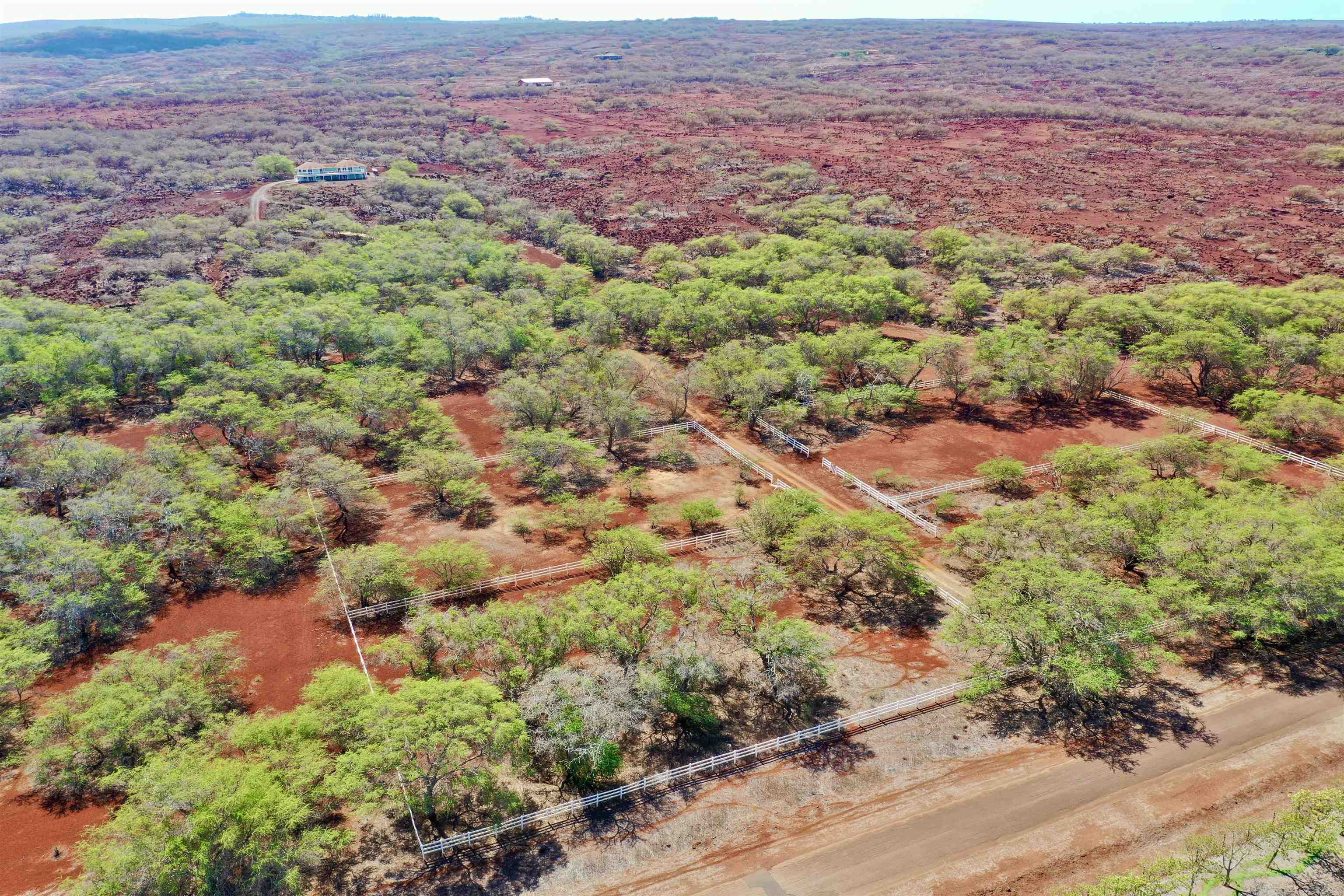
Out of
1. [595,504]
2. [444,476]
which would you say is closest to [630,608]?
[595,504]

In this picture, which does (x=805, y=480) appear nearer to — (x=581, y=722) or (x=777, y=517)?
(x=777, y=517)

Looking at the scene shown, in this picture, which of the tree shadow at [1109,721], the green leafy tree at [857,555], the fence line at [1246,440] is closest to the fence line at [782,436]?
the green leafy tree at [857,555]

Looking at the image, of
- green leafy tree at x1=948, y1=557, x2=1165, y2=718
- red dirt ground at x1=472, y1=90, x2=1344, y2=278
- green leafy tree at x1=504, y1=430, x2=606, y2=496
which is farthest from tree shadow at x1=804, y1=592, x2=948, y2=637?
red dirt ground at x1=472, y1=90, x2=1344, y2=278

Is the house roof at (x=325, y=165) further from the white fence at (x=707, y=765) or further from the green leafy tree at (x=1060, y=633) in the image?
the green leafy tree at (x=1060, y=633)

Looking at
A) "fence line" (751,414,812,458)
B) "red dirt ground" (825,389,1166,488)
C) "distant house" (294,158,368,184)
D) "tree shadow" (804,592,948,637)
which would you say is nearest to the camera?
"tree shadow" (804,592,948,637)

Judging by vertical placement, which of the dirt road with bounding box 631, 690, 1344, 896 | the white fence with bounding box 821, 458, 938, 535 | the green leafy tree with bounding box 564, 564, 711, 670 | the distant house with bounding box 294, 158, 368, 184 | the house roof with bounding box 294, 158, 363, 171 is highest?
the house roof with bounding box 294, 158, 363, 171

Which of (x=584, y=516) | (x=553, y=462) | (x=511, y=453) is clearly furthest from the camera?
(x=511, y=453)

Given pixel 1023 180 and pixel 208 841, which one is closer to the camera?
pixel 208 841

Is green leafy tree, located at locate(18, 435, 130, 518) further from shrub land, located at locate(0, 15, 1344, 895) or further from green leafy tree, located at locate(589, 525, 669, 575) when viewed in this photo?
green leafy tree, located at locate(589, 525, 669, 575)

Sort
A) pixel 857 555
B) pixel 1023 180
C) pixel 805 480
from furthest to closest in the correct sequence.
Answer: pixel 1023 180 < pixel 805 480 < pixel 857 555
